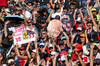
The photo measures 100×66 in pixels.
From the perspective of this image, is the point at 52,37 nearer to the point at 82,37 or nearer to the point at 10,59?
the point at 82,37

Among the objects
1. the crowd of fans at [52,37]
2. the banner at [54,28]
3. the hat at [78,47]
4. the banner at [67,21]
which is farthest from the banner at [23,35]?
the hat at [78,47]

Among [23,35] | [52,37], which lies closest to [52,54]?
[52,37]

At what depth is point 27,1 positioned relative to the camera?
245cm

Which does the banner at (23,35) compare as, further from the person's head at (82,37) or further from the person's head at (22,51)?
the person's head at (82,37)

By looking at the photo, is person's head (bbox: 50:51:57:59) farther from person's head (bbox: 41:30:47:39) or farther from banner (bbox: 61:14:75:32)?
banner (bbox: 61:14:75:32)

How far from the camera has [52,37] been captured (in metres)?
2.18

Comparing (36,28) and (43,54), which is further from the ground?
(36,28)

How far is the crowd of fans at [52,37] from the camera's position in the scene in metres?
2.01

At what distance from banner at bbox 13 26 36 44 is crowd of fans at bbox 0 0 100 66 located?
5 cm

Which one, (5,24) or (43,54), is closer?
(43,54)

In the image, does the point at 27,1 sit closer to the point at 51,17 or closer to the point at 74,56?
A: the point at 51,17

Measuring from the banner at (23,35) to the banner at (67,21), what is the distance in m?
0.52

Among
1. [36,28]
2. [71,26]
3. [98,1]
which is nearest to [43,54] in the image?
[36,28]

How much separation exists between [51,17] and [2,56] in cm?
103
